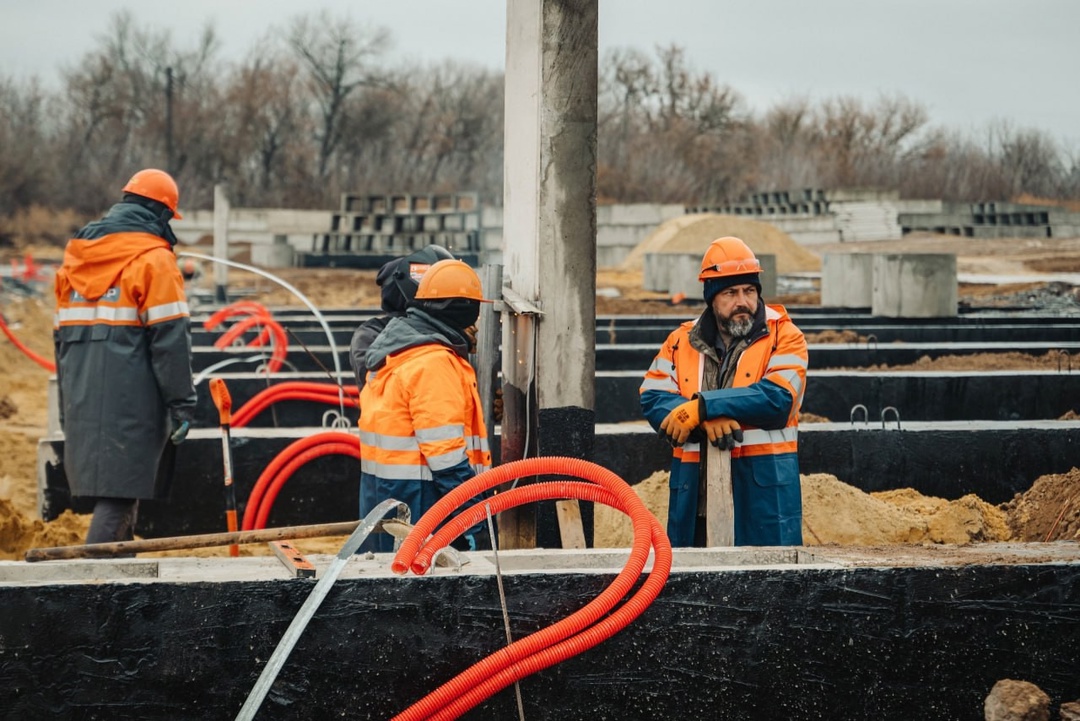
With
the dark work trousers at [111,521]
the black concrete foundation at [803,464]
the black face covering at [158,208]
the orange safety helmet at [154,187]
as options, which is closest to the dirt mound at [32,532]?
the black concrete foundation at [803,464]

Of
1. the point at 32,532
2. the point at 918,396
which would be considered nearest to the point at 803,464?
the point at 918,396

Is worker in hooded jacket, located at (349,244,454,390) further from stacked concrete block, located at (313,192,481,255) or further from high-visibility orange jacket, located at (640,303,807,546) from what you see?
stacked concrete block, located at (313,192,481,255)

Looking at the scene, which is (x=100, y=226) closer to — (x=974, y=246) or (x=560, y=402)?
(x=560, y=402)

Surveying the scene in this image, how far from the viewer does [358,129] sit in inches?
2382

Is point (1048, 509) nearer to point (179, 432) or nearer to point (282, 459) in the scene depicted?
point (282, 459)

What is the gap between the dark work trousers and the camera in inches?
235

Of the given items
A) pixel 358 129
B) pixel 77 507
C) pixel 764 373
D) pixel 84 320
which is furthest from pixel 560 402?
pixel 358 129

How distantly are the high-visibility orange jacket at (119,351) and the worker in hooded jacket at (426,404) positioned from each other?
150 centimetres

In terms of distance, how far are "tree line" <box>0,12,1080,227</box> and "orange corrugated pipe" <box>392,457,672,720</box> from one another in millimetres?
43445

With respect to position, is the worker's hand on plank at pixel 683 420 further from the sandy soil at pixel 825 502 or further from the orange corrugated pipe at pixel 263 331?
the orange corrugated pipe at pixel 263 331

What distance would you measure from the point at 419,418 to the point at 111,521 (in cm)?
226

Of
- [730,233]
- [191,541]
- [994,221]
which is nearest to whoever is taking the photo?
[191,541]

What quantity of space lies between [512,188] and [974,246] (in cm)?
3195

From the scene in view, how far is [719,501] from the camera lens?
479cm
